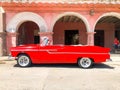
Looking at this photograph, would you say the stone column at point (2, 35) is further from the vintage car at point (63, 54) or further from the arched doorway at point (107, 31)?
the arched doorway at point (107, 31)

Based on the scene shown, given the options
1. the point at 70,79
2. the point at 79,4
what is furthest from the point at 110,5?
the point at 70,79

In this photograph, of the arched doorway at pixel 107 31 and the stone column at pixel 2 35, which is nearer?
the stone column at pixel 2 35

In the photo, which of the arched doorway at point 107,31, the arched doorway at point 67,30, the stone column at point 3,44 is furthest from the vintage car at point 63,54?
the arched doorway at point 107,31

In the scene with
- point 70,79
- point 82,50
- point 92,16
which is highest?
point 92,16

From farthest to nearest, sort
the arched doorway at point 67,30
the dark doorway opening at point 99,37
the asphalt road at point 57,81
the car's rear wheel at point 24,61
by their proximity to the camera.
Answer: the dark doorway opening at point 99,37
the arched doorway at point 67,30
the car's rear wheel at point 24,61
the asphalt road at point 57,81

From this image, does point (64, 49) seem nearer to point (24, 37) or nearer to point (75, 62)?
point (75, 62)

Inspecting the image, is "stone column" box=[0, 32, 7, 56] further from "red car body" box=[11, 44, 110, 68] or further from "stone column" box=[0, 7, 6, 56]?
"red car body" box=[11, 44, 110, 68]

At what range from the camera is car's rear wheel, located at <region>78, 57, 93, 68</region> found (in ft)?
48.5

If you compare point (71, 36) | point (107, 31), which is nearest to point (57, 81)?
point (71, 36)

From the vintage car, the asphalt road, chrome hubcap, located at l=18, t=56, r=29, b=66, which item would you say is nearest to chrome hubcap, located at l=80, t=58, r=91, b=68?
the vintage car

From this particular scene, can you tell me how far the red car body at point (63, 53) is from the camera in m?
14.7

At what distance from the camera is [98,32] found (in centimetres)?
2694

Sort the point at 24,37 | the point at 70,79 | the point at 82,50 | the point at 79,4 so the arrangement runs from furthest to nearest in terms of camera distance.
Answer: the point at 24,37
the point at 79,4
the point at 82,50
the point at 70,79

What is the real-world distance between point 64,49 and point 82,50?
905 millimetres
